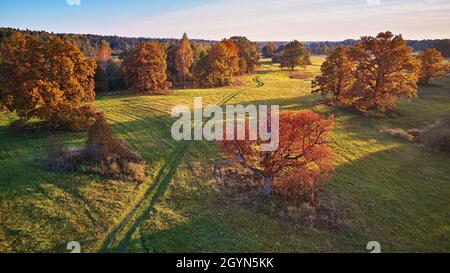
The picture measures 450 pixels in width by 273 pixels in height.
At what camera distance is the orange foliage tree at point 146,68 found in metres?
53.3

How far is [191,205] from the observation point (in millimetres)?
20344

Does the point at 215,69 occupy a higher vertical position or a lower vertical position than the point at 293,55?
lower

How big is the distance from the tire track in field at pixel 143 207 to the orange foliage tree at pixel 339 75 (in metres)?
29.3

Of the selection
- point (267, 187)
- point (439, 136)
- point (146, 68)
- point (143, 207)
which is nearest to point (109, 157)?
point (143, 207)

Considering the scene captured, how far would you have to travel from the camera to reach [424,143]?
3388 cm

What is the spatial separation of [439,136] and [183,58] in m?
50.2

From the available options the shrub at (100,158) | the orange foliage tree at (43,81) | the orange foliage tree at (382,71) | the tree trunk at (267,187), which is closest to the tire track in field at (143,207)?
the shrub at (100,158)

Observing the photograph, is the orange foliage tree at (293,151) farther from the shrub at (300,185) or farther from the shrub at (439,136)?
the shrub at (439,136)

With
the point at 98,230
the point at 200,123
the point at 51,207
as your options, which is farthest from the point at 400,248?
the point at 200,123

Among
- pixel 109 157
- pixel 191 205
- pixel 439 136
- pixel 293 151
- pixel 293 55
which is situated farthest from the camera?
pixel 293 55

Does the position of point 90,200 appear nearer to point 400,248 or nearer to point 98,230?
point 98,230

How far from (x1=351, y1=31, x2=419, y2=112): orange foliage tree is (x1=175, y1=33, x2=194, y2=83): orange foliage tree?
35636mm

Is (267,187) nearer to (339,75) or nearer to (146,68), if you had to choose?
(339,75)

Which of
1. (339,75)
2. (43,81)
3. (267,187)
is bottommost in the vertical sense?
(267,187)
